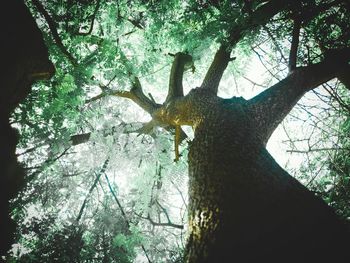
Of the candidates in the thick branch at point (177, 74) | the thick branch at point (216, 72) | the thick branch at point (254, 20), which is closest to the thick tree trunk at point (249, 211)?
the thick branch at point (254, 20)

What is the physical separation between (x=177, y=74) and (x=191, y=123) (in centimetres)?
186

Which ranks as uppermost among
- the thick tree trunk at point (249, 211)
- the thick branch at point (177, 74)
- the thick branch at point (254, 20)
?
the thick branch at point (177, 74)

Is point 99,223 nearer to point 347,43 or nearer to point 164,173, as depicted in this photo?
point 164,173

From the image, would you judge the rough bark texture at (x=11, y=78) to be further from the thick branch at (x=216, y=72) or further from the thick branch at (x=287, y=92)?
the thick branch at (x=216, y=72)

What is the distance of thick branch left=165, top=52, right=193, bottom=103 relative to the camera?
15.6ft

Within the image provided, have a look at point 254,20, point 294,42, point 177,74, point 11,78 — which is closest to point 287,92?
point 294,42

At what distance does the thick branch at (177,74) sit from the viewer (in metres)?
4.77

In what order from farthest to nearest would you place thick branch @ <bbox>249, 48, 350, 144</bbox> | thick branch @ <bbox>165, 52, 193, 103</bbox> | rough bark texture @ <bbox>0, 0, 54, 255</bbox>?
thick branch @ <bbox>165, 52, 193, 103</bbox> < thick branch @ <bbox>249, 48, 350, 144</bbox> < rough bark texture @ <bbox>0, 0, 54, 255</bbox>

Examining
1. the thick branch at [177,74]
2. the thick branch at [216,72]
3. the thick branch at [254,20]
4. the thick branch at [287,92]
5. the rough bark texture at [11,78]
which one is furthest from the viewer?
the thick branch at [177,74]

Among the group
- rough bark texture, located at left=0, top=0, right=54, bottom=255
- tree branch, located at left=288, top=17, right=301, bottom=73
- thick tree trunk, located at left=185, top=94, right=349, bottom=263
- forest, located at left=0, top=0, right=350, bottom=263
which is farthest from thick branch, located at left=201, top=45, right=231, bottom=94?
rough bark texture, located at left=0, top=0, right=54, bottom=255

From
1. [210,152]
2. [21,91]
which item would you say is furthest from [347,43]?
[21,91]

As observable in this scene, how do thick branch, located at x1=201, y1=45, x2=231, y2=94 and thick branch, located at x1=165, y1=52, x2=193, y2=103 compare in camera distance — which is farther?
thick branch, located at x1=165, y1=52, x2=193, y2=103

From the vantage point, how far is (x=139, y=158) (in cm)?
592

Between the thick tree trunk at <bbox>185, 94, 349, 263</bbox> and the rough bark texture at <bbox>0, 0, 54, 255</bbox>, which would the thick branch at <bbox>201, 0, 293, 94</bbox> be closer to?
the thick tree trunk at <bbox>185, 94, 349, 263</bbox>
